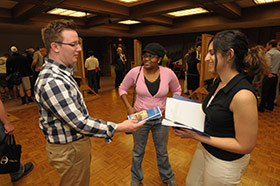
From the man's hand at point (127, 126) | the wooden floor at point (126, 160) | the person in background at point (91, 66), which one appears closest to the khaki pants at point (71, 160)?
the man's hand at point (127, 126)

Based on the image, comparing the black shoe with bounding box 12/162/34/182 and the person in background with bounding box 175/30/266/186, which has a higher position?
the person in background with bounding box 175/30/266/186

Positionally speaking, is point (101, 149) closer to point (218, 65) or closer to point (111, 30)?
point (218, 65)

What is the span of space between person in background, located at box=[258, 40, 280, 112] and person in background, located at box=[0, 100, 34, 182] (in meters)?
5.33

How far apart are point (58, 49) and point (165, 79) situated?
3.50 ft

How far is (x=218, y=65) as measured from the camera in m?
1.02

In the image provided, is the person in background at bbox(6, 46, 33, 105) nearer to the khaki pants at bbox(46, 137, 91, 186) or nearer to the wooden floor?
the wooden floor

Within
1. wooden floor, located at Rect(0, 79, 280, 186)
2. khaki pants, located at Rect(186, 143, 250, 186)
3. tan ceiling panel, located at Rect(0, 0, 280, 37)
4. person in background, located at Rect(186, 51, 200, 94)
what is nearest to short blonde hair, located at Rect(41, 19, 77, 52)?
khaki pants, located at Rect(186, 143, 250, 186)

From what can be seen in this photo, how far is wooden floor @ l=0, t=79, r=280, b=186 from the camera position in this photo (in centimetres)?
211

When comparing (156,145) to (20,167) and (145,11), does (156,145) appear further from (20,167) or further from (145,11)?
(145,11)

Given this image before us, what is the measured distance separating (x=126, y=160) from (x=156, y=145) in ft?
2.95

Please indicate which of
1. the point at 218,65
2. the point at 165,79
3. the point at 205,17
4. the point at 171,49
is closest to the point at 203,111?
the point at 218,65

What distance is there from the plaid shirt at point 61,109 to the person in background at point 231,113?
0.59 m

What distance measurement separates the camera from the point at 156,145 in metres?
1.86

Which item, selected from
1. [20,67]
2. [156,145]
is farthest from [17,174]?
[20,67]
